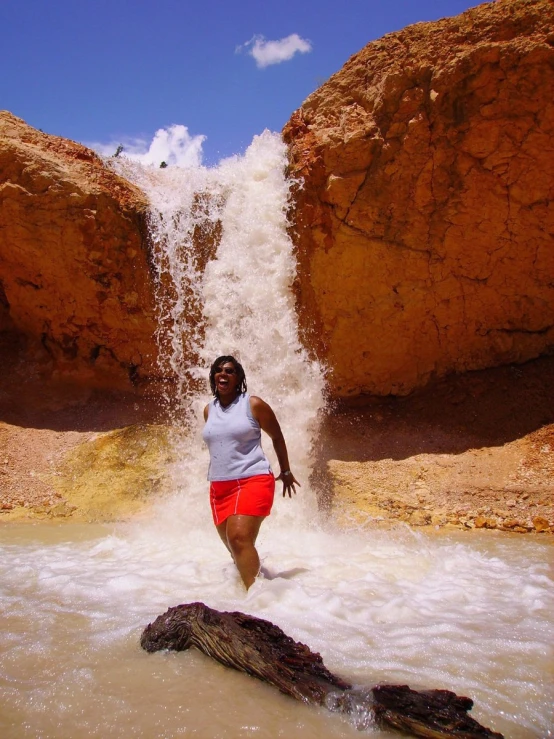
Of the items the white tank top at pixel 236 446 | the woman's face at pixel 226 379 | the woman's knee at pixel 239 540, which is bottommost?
the woman's knee at pixel 239 540


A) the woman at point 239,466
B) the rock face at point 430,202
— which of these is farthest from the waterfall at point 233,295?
the woman at point 239,466

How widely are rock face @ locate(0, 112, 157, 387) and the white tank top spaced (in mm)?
4584

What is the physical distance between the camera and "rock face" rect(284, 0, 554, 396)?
5488 millimetres

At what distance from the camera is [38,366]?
25.6ft

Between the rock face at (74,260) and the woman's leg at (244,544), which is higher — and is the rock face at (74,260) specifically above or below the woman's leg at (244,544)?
above

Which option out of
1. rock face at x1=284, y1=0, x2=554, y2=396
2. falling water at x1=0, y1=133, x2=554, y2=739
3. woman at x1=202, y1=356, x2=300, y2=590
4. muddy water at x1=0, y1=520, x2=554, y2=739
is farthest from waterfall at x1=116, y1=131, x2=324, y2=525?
woman at x1=202, y1=356, x2=300, y2=590

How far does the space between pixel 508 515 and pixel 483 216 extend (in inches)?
131

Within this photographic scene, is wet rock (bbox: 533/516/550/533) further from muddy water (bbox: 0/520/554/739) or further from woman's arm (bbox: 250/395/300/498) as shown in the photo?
woman's arm (bbox: 250/395/300/498)

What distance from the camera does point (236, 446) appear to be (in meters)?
3.10

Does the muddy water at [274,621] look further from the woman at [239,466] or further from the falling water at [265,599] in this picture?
the woman at [239,466]

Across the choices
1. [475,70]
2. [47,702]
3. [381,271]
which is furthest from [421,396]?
[47,702]

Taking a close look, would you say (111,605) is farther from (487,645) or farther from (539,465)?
(539,465)

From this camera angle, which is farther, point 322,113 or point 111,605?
point 322,113

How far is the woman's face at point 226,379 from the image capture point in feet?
10.7
